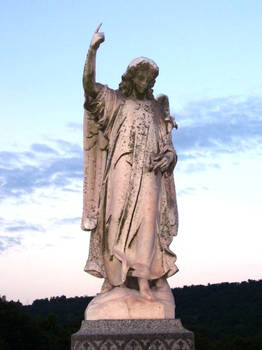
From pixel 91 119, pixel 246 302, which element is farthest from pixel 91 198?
pixel 246 302

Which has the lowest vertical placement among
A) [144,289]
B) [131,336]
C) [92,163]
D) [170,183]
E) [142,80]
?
[131,336]

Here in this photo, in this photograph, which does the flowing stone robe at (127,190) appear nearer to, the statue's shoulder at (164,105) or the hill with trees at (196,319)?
the statue's shoulder at (164,105)

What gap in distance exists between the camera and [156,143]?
851 cm

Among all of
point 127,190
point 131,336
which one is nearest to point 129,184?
point 127,190

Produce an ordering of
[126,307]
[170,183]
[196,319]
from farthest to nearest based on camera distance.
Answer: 1. [196,319]
2. [170,183]
3. [126,307]

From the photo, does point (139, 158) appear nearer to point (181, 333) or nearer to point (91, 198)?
point (91, 198)

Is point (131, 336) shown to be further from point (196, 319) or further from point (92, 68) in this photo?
point (196, 319)

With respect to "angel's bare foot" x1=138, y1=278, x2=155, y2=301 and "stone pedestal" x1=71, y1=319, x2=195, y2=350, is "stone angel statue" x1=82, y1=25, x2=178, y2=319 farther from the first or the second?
"stone pedestal" x1=71, y1=319, x2=195, y2=350

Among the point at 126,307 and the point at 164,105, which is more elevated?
the point at 164,105

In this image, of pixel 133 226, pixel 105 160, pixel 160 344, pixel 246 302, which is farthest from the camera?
pixel 246 302

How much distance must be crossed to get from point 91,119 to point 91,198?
1096 millimetres

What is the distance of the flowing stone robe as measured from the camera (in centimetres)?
798

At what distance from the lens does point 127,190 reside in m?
8.13

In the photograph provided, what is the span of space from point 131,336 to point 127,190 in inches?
74.9
